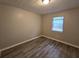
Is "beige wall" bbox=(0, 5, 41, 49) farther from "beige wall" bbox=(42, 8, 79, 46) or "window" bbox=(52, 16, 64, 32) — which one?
"beige wall" bbox=(42, 8, 79, 46)

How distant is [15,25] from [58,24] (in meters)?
2.80

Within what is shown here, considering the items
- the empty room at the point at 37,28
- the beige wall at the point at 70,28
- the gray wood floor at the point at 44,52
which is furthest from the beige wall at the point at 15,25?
the beige wall at the point at 70,28

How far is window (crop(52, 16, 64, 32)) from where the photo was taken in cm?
427

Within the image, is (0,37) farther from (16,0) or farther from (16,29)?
(16,0)

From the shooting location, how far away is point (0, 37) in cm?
288

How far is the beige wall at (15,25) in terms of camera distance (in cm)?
294

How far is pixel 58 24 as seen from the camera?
4531 millimetres

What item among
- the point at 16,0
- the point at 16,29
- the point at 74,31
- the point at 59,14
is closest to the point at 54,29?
the point at 59,14

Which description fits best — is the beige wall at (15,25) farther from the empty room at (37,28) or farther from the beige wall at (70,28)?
the beige wall at (70,28)

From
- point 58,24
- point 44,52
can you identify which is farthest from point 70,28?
point 44,52

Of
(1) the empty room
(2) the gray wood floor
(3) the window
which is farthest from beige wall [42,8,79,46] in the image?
(2) the gray wood floor

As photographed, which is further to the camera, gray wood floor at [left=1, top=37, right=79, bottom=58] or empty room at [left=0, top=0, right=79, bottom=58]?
empty room at [left=0, top=0, right=79, bottom=58]

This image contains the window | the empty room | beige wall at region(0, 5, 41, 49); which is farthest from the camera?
the window

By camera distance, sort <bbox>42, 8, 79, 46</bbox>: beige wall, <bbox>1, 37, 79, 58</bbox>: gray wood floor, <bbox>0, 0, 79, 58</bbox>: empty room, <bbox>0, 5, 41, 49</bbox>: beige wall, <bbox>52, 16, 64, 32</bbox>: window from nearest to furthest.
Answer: <bbox>1, 37, 79, 58</bbox>: gray wood floor
<bbox>0, 0, 79, 58</bbox>: empty room
<bbox>0, 5, 41, 49</bbox>: beige wall
<bbox>42, 8, 79, 46</bbox>: beige wall
<bbox>52, 16, 64, 32</bbox>: window
